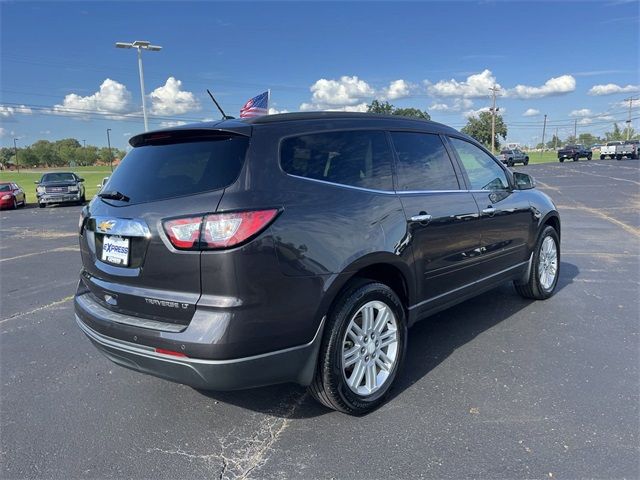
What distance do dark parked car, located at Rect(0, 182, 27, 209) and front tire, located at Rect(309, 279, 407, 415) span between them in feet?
77.2

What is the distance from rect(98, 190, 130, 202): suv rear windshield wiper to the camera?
9.58 feet

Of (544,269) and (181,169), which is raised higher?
(181,169)

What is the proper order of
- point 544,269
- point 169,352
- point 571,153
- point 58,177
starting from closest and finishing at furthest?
point 169,352 < point 544,269 < point 58,177 < point 571,153

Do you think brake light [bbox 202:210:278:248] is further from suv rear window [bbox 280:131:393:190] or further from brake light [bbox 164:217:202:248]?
suv rear window [bbox 280:131:393:190]

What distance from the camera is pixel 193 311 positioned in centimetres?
250

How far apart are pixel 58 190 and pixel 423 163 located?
21.8 m

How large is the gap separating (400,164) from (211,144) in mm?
1406

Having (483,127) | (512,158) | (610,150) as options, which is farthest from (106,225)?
(483,127)

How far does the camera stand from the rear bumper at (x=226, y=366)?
2.49m

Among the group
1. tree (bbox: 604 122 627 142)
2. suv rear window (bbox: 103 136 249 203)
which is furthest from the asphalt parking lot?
tree (bbox: 604 122 627 142)

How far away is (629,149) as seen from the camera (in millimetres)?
51000

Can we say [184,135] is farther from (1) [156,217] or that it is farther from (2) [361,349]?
(2) [361,349]

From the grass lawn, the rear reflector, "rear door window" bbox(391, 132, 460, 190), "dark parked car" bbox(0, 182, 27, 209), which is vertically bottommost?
the grass lawn

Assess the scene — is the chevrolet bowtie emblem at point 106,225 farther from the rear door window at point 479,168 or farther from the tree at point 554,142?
the tree at point 554,142
